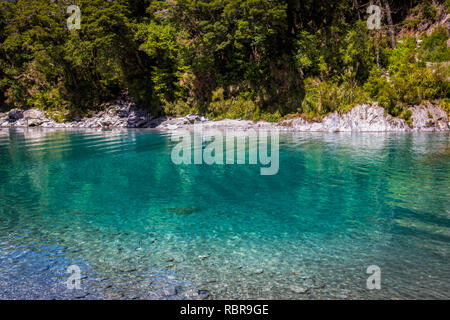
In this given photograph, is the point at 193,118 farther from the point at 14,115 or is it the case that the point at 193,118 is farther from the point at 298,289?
the point at 298,289

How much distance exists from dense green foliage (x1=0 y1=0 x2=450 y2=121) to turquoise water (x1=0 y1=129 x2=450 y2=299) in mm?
15590

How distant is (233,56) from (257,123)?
8.76 metres

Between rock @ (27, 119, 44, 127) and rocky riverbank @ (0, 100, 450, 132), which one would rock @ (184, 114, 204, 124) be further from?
rock @ (27, 119, 44, 127)

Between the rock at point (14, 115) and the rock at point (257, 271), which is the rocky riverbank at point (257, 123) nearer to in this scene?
the rock at point (14, 115)

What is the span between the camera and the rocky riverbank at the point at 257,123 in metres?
21.8

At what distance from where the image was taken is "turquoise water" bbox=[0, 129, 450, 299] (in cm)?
431

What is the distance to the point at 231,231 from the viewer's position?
6.18 metres

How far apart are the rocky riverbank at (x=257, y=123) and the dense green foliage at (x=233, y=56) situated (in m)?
1.00

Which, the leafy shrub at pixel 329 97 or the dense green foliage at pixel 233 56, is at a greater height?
the dense green foliage at pixel 233 56

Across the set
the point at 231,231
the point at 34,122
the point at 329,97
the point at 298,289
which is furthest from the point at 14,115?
the point at 298,289

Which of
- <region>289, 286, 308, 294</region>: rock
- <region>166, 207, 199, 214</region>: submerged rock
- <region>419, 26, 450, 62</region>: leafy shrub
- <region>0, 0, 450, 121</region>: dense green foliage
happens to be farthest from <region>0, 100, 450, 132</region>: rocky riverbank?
<region>289, 286, 308, 294</region>: rock

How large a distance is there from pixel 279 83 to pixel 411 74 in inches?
453

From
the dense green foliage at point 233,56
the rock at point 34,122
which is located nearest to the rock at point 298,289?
the dense green foliage at point 233,56

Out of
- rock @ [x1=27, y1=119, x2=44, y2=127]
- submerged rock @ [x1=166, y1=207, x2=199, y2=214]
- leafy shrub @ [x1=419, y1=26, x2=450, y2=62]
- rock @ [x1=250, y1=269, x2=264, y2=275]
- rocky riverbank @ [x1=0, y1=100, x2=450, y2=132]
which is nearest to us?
rock @ [x1=250, y1=269, x2=264, y2=275]
